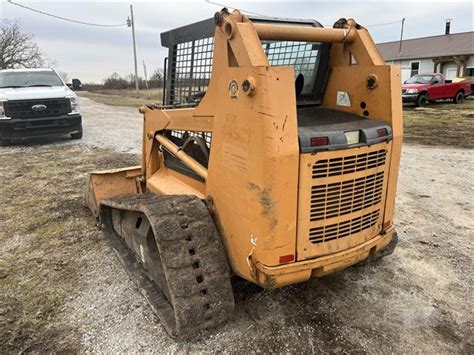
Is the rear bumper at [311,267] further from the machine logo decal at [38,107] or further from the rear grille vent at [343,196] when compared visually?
the machine logo decal at [38,107]

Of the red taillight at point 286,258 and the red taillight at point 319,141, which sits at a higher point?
the red taillight at point 319,141

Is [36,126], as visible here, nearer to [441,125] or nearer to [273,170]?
[273,170]

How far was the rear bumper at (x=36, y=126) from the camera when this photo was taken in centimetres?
988

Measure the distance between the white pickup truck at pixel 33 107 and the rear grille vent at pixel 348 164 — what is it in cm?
929

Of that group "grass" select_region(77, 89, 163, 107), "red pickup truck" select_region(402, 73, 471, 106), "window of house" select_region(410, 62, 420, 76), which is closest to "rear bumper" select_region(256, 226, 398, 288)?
"red pickup truck" select_region(402, 73, 471, 106)

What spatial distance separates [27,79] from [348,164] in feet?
34.8

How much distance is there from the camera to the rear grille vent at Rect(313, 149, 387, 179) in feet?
8.39

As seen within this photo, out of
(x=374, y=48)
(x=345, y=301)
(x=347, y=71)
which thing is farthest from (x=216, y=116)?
(x=345, y=301)

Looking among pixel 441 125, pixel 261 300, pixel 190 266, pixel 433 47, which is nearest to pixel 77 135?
pixel 261 300

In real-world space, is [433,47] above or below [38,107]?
above

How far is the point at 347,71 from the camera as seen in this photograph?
3217 mm

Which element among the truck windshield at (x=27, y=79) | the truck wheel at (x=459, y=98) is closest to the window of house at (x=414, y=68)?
the truck wheel at (x=459, y=98)

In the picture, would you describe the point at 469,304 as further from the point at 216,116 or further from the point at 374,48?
the point at 216,116

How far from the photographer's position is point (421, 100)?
63.4 feet
